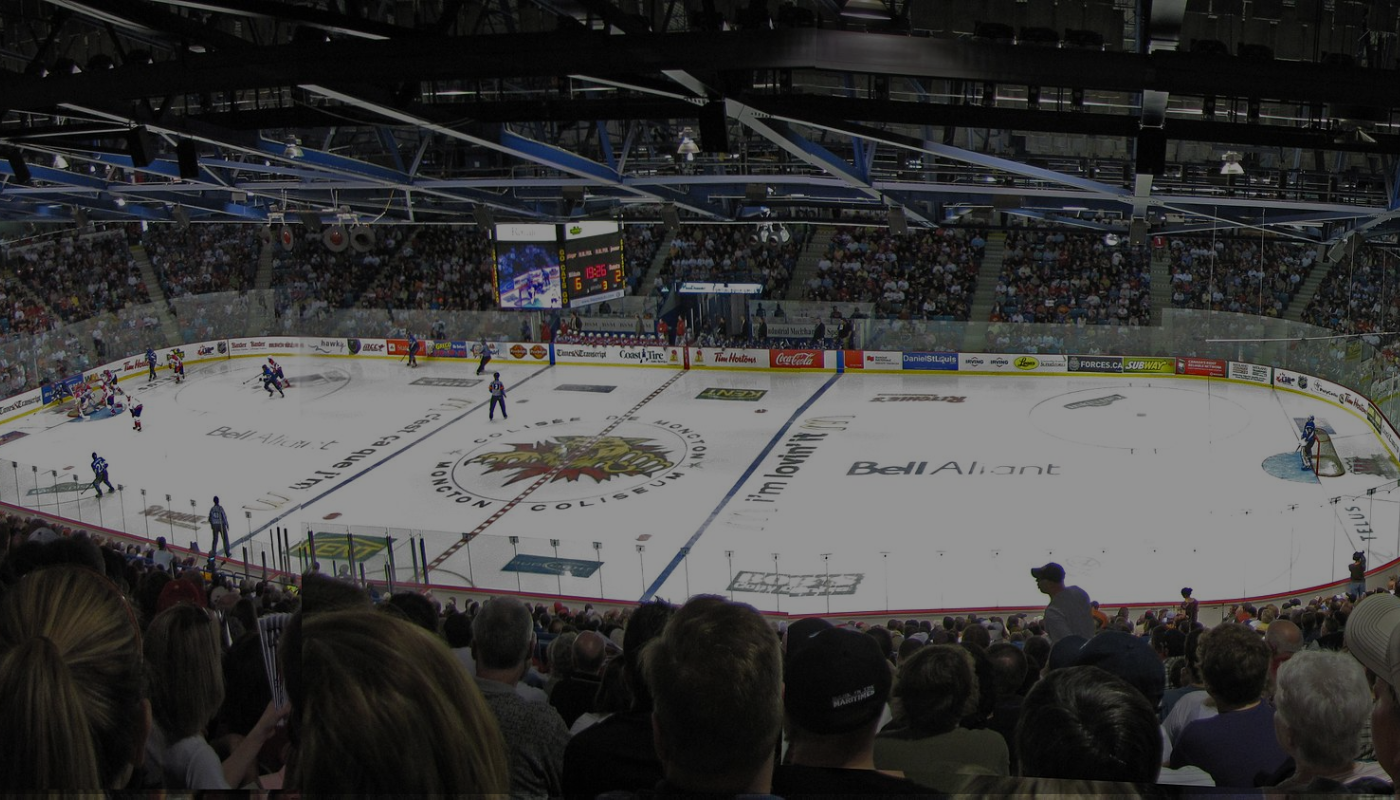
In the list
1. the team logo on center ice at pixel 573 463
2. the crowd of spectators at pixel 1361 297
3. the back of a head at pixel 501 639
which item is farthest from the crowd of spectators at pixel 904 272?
the back of a head at pixel 501 639

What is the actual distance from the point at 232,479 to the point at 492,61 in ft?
58.1

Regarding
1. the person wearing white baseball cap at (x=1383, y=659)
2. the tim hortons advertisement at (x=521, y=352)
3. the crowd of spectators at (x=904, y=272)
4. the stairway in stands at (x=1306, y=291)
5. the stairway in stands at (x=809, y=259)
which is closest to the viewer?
the person wearing white baseball cap at (x=1383, y=659)

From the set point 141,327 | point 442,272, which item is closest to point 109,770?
point 141,327

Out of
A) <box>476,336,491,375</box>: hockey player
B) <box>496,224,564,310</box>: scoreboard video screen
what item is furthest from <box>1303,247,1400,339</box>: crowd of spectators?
<box>476,336,491,375</box>: hockey player

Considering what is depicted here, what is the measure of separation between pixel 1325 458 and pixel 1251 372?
7.03 metres

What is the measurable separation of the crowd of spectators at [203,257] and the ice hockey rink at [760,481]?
8125 millimetres

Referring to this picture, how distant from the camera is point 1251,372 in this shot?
1161 inches

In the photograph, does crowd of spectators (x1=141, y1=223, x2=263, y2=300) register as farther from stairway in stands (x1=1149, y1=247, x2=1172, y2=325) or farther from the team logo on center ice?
stairway in stands (x1=1149, y1=247, x2=1172, y2=325)

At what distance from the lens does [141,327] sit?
3641cm

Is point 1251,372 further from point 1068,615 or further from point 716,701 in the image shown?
point 716,701

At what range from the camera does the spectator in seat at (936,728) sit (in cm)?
348

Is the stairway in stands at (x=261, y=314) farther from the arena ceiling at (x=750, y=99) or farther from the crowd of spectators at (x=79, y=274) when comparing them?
the arena ceiling at (x=750, y=99)

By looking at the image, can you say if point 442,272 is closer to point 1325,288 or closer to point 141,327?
point 141,327

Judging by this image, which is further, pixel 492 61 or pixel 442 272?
pixel 442 272
